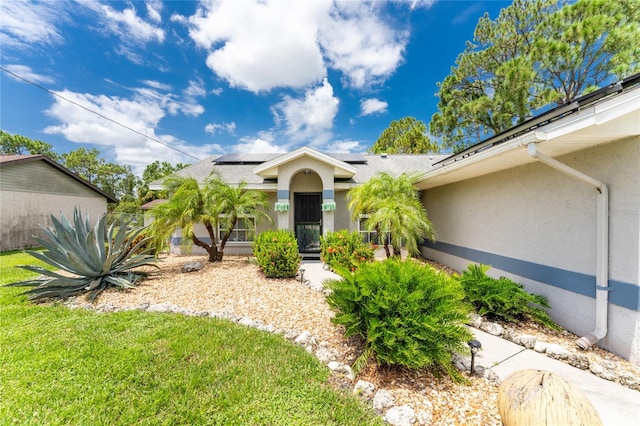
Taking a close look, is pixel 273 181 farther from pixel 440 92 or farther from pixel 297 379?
pixel 440 92

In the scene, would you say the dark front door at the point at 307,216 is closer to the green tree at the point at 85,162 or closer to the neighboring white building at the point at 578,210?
the neighboring white building at the point at 578,210

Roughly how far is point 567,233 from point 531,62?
44.2ft

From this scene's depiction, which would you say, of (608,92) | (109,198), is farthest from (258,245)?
(109,198)

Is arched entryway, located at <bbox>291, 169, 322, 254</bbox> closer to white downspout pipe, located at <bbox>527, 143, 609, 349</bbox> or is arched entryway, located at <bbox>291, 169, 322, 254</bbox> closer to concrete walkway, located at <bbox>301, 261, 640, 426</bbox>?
concrete walkway, located at <bbox>301, 261, 640, 426</bbox>

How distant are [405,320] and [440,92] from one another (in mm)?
19699

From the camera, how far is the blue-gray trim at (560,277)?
3826 mm

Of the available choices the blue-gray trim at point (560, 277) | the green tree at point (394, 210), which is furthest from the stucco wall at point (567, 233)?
the green tree at point (394, 210)

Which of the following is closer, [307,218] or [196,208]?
[196,208]

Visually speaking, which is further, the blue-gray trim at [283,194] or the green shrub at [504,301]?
the blue-gray trim at [283,194]

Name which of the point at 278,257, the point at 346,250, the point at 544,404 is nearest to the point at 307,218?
the point at 346,250

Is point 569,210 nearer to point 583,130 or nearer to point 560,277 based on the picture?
point 560,277

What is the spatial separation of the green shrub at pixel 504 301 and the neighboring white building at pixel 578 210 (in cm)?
49

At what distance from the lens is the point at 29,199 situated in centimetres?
1430

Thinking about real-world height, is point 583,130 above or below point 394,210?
above
